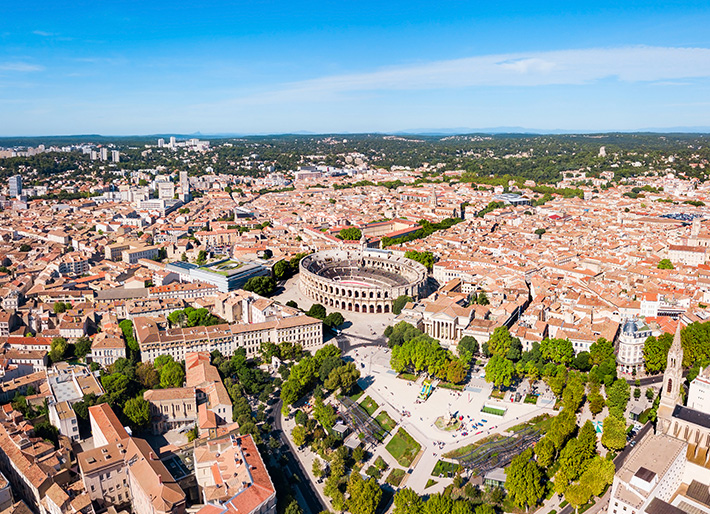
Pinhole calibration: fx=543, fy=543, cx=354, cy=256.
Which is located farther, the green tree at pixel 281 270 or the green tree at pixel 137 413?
the green tree at pixel 281 270

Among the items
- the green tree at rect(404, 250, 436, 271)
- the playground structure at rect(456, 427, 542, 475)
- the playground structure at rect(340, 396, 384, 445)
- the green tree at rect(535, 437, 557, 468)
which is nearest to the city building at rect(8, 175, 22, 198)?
the green tree at rect(404, 250, 436, 271)

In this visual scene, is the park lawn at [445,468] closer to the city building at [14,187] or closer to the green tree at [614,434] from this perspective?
the green tree at [614,434]

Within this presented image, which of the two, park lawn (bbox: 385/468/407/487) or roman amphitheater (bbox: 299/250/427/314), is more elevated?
roman amphitheater (bbox: 299/250/427/314)

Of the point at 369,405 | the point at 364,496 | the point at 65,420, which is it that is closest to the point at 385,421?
the point at 369,405

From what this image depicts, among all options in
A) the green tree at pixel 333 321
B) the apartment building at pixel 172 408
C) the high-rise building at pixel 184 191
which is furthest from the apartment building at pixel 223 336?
the high-rise building at pixel 184 191

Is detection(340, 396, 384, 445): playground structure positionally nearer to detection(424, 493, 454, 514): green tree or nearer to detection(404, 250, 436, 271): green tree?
detection(424, 493, 454, 514): green tree

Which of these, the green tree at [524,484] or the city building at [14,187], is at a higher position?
the city building at [14,187]
